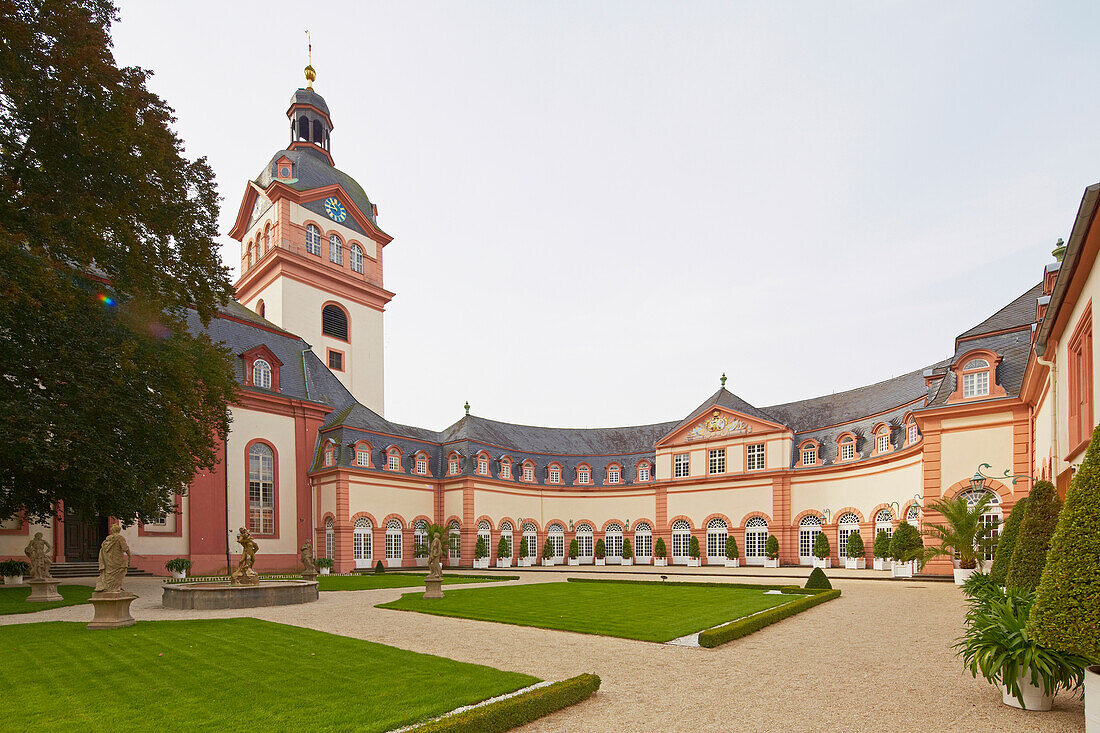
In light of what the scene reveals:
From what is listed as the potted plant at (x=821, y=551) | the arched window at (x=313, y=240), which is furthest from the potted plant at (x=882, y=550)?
the arched window at (x=313, y=240)

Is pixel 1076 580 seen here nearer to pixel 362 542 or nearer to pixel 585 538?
pixel 362 542

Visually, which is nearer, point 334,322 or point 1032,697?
point 1032,697

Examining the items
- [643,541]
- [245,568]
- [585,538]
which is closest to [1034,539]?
[245,568]

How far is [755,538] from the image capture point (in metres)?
37.4

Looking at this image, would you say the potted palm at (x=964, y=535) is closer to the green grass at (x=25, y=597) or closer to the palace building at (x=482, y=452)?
the palace building at (x=482, y=452)

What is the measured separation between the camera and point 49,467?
1589cm

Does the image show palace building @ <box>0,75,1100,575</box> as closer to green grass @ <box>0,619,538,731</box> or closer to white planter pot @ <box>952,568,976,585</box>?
white planter pot @ <box>952,568,976,585</box>

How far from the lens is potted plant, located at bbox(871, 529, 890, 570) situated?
94.7 ft

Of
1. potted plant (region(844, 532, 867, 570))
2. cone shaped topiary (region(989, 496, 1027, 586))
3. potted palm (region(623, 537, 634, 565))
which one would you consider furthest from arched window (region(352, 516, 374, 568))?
cone shaped topiary (region(989, 496, 1027, 586))

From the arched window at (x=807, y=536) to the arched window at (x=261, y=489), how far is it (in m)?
29.2

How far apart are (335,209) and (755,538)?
36224 millimetres

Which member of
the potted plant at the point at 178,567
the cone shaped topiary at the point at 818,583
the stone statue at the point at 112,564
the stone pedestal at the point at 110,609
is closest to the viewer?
the stone pedestal at the point at 110,609

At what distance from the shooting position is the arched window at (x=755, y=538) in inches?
1457

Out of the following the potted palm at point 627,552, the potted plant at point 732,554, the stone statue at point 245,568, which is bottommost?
the potted palm at point 627,552
